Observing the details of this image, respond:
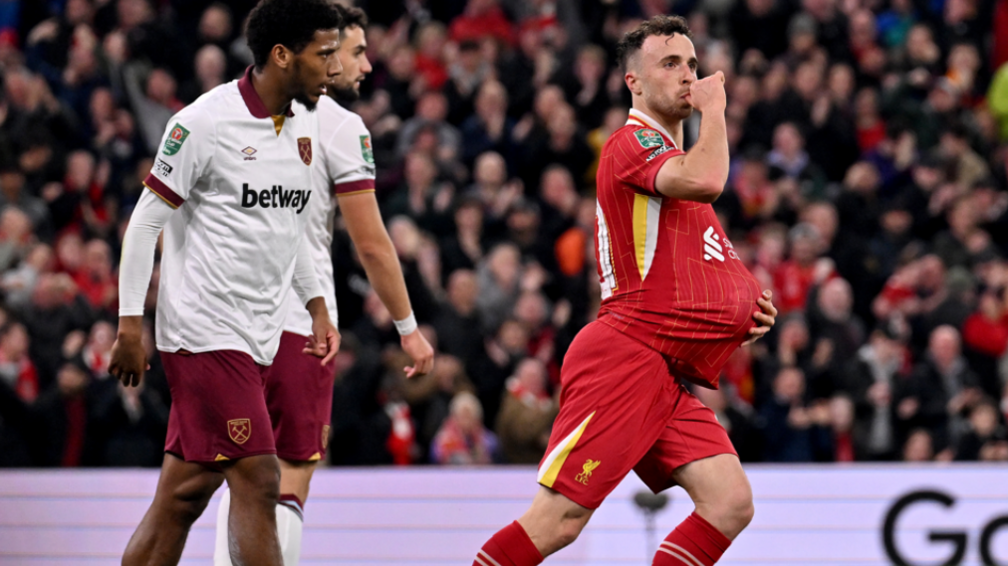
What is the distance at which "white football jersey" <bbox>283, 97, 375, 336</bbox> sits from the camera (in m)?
5.62

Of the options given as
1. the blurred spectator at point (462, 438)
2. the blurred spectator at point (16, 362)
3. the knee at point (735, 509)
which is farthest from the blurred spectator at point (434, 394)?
the knee at point (735, 509)

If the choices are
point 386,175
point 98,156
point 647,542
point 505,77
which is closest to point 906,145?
point 505,77

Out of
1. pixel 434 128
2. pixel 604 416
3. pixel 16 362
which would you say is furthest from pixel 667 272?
pixel 434 128

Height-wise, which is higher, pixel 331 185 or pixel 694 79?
pixel 694 79

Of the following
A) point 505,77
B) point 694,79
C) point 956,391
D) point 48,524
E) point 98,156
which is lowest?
point 48,524

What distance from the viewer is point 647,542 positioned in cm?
864

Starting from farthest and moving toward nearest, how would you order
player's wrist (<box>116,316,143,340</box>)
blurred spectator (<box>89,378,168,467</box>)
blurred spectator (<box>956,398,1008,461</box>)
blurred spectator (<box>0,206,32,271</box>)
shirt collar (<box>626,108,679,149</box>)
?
blurred spectator (<box>0,206,32,271</box>)
blurred spectator (<box>89,378,168,467</box>)
blurred spectator (<box>956,398,1008,461</box>)
shirt collar (<box>626,108,679,149</box>)
player's wrist (<box>116,316,143,340</box>)

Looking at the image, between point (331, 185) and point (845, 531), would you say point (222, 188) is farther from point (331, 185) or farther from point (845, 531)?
point (845, 531)

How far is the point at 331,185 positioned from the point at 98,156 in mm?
7917

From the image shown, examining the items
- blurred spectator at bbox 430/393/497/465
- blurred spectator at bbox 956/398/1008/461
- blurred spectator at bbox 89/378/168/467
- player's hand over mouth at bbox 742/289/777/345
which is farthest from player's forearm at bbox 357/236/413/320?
blurred spectator at bbox 956/398/1008/461

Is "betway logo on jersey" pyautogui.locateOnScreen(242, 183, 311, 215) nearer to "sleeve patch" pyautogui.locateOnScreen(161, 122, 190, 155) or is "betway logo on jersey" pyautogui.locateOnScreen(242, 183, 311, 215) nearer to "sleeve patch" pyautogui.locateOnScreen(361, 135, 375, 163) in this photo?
"sleeve patch" pyautogui.locateOnScreen(161, 122, 190, 155)

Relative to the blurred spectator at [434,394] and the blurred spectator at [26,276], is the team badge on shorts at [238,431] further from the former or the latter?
the blurred spectator at [26,276]

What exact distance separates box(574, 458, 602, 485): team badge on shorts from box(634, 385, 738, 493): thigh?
0.33 m

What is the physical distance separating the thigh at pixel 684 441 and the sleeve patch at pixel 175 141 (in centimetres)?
209
